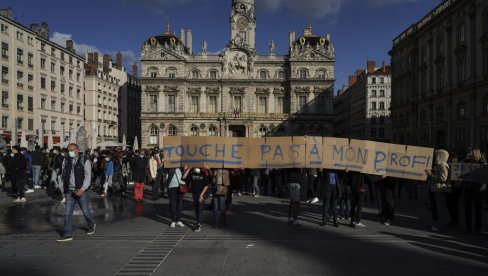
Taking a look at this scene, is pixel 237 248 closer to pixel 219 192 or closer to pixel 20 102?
pixel 219 192

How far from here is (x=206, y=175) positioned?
11.4 metres

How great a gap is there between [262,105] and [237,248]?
6350 centimetres

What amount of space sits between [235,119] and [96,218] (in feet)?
189

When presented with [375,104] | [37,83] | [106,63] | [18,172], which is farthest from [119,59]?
[18,172]

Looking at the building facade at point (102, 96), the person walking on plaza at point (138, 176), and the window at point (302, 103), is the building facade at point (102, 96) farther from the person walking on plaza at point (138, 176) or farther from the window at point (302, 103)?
the person walking on plaza at point (138, 176)

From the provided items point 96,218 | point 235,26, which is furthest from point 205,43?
point 96,218

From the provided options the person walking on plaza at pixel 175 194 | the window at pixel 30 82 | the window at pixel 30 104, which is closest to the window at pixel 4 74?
the window at pixel 30 82

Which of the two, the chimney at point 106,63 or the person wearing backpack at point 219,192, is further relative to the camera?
the chimney at point 106,63

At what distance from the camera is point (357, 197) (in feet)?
38.4

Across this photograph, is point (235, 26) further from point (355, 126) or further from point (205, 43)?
point (355, 126)

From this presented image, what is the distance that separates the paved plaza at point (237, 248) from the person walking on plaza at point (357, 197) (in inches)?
15.2

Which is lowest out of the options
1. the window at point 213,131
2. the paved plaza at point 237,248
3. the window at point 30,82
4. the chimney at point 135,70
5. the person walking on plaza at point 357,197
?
the paved plaza at point 237,248

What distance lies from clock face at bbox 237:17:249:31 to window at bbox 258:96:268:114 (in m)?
12.0

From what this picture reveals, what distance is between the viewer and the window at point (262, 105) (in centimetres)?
7200
